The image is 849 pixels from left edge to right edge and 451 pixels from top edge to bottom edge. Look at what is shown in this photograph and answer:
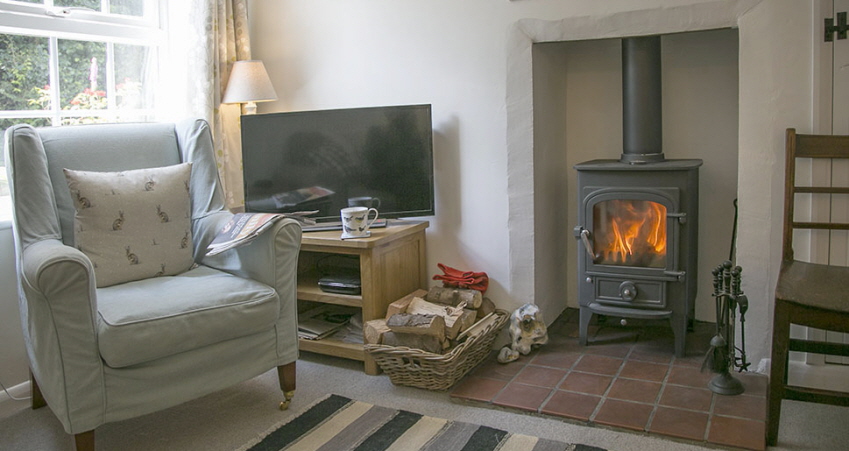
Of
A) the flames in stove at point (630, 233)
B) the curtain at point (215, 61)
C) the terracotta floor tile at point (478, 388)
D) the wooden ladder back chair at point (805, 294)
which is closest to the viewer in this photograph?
the wooden ladder back chair at point (805, 294)

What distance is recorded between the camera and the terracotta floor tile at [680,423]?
90.0 inches

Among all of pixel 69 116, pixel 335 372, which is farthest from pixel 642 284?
pixel 69 116

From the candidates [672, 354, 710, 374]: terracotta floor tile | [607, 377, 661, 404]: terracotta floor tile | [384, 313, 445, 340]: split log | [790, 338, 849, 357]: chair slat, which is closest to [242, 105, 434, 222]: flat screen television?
[384, 313, 445, 340]: split log

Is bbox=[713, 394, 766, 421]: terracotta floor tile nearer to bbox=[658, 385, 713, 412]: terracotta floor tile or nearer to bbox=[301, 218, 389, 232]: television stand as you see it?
bbox=[658, 385, 713, 412]: terracotta floor tile

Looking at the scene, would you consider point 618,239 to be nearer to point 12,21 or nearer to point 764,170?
point 764,170

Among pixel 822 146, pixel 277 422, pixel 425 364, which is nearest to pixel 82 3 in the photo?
pixel 277 422

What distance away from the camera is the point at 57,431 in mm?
2486

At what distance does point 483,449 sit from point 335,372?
892 mm

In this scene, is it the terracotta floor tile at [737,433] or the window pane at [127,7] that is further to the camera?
the window pane at [127,7]

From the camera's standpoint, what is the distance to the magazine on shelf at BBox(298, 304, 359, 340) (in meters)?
3.12

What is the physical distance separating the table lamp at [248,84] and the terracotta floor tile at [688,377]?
6.79 feet

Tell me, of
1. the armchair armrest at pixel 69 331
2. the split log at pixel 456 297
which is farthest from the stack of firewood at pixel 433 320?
the armchair armrest at pixel 69 331

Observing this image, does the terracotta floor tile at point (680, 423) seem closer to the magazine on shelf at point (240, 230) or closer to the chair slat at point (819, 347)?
the chair slat at point (819, 347)

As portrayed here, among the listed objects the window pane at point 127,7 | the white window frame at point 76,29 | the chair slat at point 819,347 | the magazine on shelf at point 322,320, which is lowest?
the magazine on shelf at point 322,320
